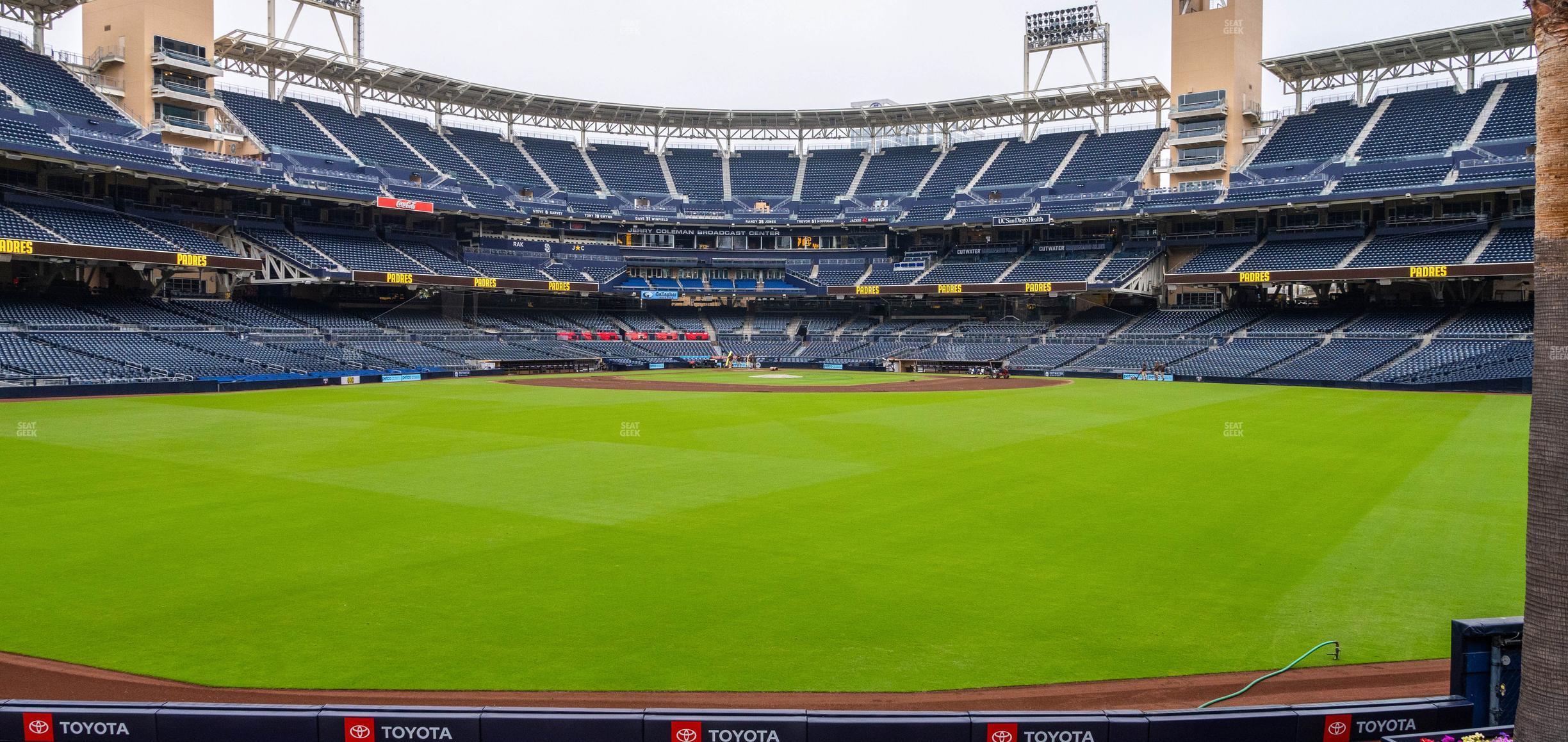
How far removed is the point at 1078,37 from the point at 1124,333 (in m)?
27.4

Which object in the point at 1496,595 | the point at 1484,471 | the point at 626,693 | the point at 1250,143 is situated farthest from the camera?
the point at 1250,143

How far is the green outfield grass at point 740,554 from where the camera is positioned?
948cm

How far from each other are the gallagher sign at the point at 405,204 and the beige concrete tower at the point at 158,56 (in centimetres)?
1143

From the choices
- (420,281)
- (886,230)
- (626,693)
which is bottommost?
(626,693)

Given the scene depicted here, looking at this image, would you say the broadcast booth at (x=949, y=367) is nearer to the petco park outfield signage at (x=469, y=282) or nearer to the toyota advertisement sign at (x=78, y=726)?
the petco park outfield signage at (x=469, y=282)

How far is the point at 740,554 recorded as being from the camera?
13.5m

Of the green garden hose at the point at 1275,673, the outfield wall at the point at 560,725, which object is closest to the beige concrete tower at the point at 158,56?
the outfield wall at the point at 560,725

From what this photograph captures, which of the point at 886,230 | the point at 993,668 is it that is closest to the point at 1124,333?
the point at 886,230

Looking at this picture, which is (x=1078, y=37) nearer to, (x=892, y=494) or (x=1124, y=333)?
(x=1124, y=333)

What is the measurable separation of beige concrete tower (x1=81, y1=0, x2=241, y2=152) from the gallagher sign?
11426mm

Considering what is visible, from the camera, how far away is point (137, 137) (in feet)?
188

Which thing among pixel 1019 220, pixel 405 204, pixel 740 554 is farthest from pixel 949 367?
pixel 740 554

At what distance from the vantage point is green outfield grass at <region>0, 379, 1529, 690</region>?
9.48 meters

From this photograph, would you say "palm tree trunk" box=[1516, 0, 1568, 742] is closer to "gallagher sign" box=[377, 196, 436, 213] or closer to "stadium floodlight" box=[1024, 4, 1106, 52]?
"gallagher sign" box=[377, 196, 436, 213]
